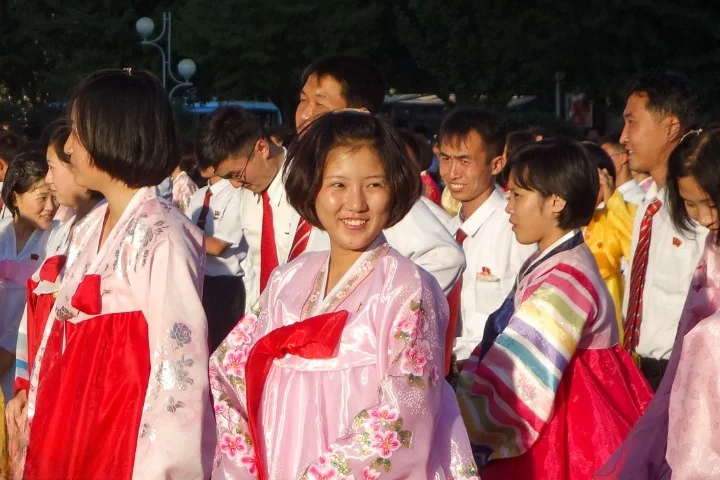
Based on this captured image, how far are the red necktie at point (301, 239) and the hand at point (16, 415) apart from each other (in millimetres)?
1201

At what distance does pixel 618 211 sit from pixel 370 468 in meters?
5.08

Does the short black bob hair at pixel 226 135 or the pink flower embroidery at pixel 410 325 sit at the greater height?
the short black bob hair at pixel 226 135

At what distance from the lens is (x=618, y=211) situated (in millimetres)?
8023

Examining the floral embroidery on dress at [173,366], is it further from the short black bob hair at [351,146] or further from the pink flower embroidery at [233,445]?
the short black bob hair at [351,146]

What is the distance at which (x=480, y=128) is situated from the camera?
21.7 feet

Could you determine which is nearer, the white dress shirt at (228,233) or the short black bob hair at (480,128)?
the short black bob hair at (480,128)

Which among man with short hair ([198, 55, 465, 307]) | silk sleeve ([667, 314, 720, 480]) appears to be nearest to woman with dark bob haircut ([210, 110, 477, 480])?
man with short hair ([198, 55, 465, 307])

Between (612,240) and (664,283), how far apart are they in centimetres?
128

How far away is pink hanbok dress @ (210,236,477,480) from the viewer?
3262 mm

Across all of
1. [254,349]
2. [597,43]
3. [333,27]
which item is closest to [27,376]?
[254,349]

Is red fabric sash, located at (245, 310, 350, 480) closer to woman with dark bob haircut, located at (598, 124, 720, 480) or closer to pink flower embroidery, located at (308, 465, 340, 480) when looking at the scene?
pink flower embroidery, located at (308, 465, 340, 480)

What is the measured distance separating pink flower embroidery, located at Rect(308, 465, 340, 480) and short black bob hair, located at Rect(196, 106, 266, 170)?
12.2 ft

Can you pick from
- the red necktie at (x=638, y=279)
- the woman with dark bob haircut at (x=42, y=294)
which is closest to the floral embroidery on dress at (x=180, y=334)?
the woman with dark bob haircut at (x=42, y=294)

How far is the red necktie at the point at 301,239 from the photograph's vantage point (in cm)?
506
